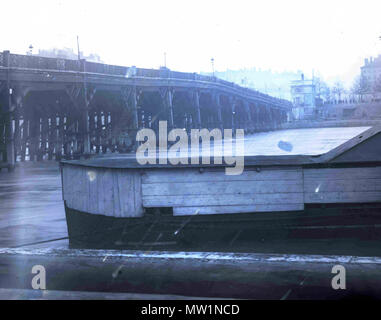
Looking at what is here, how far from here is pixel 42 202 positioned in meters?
18.7

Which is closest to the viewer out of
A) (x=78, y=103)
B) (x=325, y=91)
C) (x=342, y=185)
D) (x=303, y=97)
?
(x=342, y=185)

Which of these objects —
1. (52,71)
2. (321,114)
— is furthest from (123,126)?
(321,114)

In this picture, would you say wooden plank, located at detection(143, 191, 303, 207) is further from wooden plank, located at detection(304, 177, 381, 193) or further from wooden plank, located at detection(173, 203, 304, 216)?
wooden plank, located at detection(304, 177, 381, 193)

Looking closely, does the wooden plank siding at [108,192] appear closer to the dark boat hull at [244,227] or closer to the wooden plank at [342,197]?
the dark boat hull at [244,227]

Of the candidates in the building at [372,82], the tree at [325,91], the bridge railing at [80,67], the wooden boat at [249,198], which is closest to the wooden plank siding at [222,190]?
the wooden boat at [249,198]

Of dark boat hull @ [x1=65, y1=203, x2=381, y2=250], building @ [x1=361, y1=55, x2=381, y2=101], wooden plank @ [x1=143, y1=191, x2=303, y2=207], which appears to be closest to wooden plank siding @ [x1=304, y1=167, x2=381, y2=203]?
dark boat hull @ [x1=65, y1=203, x2=381, y2=250]

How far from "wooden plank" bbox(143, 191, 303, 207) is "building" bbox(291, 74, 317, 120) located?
5453 inches

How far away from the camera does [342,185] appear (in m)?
10.4

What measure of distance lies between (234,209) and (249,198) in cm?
33

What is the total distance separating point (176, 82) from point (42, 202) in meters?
38.9

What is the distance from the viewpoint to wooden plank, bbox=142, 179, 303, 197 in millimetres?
10547

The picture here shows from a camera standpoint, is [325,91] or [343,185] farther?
[325,91]

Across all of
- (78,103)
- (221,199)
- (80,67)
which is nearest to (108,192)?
(221,199)

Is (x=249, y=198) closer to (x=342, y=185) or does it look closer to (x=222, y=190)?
(x=222, y=190)
